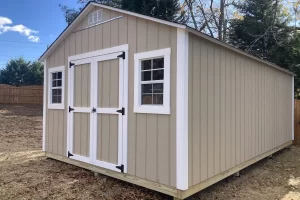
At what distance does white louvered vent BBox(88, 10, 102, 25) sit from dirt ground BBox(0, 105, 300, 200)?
2965 mm

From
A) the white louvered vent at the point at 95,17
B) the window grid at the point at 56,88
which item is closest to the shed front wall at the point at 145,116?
the white louvered vent at the point at 95,17

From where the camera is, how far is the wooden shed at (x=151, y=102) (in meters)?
3.68

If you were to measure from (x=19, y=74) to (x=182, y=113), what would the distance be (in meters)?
26.9

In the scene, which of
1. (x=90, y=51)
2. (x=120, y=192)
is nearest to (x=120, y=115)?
(x=120, y=192)

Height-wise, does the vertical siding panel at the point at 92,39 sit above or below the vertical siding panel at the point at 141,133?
above

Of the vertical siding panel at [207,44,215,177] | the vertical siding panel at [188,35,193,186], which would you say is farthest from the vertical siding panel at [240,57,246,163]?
the vertical siding panel at [188,35,193,186]

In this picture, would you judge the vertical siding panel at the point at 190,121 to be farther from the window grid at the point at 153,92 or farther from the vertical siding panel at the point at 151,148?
the vertical siding panel at the point at 151,148

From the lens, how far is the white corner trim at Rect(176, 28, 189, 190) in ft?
11.6

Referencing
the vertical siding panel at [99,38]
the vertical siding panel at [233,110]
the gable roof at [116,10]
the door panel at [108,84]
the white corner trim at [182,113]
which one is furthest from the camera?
the vertical siding panel at [99,38]

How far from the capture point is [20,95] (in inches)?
712

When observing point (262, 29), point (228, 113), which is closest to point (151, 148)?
point (228, 113)

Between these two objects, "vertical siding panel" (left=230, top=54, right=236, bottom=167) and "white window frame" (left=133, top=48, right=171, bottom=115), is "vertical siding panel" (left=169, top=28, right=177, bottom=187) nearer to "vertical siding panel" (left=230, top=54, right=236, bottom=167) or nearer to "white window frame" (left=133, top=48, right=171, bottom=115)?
"white window frame" (left=133, top=48, right=171, bottom=115)

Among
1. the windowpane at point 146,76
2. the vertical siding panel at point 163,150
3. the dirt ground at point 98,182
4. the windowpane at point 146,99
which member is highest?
the windowpane at point 146,76

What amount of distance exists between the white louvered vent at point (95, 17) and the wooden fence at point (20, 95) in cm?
1474
